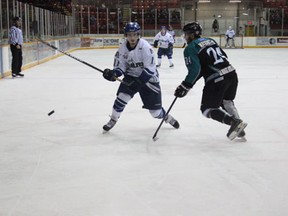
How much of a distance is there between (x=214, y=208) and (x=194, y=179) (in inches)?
21.5

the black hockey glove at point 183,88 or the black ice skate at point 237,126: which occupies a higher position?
the black hockey glove at point 183,88

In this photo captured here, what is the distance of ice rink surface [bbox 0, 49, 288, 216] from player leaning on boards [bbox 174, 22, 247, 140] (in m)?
0.28

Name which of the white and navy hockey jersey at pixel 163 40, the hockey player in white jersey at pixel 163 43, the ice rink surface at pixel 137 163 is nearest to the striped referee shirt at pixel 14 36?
the ice rink surface at pixel 137 163

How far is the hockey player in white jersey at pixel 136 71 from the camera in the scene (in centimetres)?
407

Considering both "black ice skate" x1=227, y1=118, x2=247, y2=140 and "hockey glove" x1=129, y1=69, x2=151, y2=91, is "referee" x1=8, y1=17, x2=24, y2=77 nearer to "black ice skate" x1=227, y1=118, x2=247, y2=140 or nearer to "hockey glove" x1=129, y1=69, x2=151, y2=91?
"hockey glove" x1=129, y1=69, x2=151, y2=91

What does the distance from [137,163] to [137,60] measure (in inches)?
45.3

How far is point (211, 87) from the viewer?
3777mm

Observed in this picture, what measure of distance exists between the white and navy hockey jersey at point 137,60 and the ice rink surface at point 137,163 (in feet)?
2.02

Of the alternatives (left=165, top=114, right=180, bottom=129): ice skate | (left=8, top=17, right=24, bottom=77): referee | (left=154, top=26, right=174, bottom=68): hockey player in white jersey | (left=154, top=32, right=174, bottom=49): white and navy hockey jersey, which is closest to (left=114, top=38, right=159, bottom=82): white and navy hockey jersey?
(left=165, top=114, right=180, bottom=129): ice skate

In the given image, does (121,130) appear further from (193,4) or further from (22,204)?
(193,4)

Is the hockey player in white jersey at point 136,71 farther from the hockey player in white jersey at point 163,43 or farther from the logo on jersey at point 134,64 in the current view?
the hockey player in white jersey at point 163,43

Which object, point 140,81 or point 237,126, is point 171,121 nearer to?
point 140,81

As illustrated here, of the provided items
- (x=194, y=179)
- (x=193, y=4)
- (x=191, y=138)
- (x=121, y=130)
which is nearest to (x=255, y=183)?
(x=194, y=179)

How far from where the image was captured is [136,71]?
4.18m
